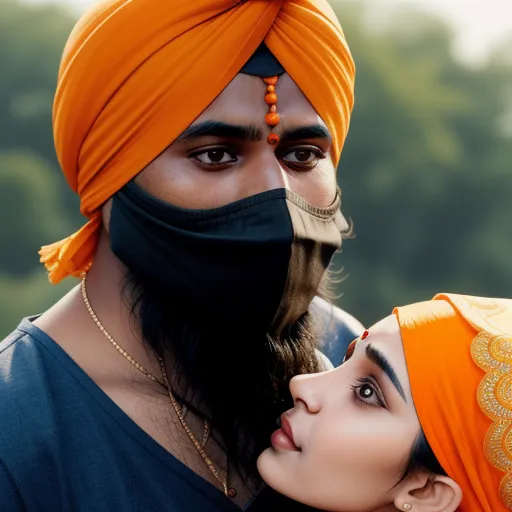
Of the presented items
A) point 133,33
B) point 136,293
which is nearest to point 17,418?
point 136,293

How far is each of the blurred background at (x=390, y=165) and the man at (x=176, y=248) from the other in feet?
20.8

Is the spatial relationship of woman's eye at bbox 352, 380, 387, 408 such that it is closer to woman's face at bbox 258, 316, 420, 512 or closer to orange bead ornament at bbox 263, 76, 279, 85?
woman's face at bbox 258, 316, 420, 512

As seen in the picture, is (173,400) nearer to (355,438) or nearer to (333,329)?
(355,438)

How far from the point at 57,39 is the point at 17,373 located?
27.4ft

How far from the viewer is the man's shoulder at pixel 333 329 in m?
3.42

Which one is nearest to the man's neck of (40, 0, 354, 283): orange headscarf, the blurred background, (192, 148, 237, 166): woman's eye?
(40, 0, 354, 283): orange headscarf

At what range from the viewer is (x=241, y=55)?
2697 mm

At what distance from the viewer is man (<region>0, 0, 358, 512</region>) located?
264cm

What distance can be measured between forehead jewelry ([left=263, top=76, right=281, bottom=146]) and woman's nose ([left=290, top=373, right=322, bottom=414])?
614mm

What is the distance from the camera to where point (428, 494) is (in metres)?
2.41

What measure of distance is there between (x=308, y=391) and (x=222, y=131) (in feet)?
2.28

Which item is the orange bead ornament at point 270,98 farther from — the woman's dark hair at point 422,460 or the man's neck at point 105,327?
the woman's dark hair at point 422,460

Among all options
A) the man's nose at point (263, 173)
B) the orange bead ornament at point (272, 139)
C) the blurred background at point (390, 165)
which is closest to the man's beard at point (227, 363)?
the man's nose at point (263, 173)

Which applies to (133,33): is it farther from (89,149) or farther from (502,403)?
(502,403)
